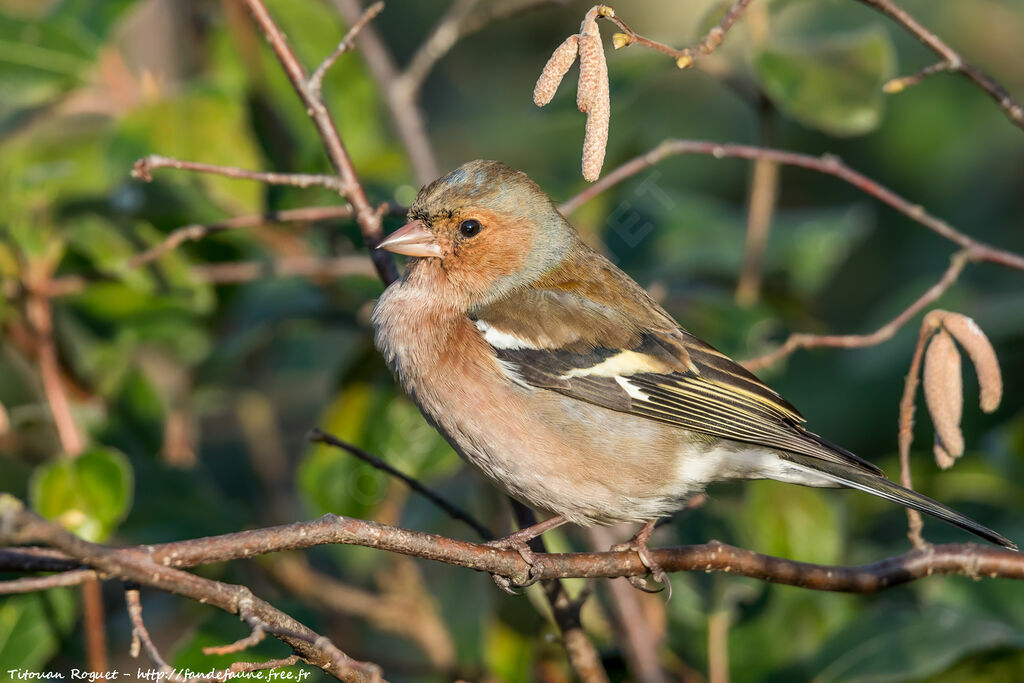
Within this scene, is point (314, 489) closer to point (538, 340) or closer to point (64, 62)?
point (538, 340)

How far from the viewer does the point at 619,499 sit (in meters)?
3.28

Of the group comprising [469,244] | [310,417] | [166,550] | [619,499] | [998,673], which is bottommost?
[998,673]

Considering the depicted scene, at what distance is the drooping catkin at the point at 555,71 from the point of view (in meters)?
2.34

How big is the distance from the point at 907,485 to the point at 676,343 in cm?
97

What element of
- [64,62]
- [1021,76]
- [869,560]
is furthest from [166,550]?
[1021,76]

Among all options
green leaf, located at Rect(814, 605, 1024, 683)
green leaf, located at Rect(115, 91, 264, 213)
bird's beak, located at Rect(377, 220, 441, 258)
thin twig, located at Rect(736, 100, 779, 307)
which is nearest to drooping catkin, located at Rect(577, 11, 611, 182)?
bird's beak, located at Rect(377, 220, 441, 258)

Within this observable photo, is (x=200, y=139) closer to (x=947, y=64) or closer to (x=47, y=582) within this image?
(x=47, y=582)

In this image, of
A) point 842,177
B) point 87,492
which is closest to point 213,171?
point 87,492

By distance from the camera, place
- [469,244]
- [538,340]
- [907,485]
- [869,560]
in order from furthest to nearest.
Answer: [869,560], [469,244], [538,340], [907,485]

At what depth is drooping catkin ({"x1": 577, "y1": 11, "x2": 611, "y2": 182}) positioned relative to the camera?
7.63ft

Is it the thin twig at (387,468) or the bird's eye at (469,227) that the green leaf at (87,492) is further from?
the bird's eye at (469,227)

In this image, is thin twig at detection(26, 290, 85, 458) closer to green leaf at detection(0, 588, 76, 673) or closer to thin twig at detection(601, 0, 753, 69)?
green leaf at detection(0, 588, 76, 673)

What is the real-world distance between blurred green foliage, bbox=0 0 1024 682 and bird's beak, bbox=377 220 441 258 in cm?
37

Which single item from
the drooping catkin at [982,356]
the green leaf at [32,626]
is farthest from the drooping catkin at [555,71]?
the green leaf at [32,626]
